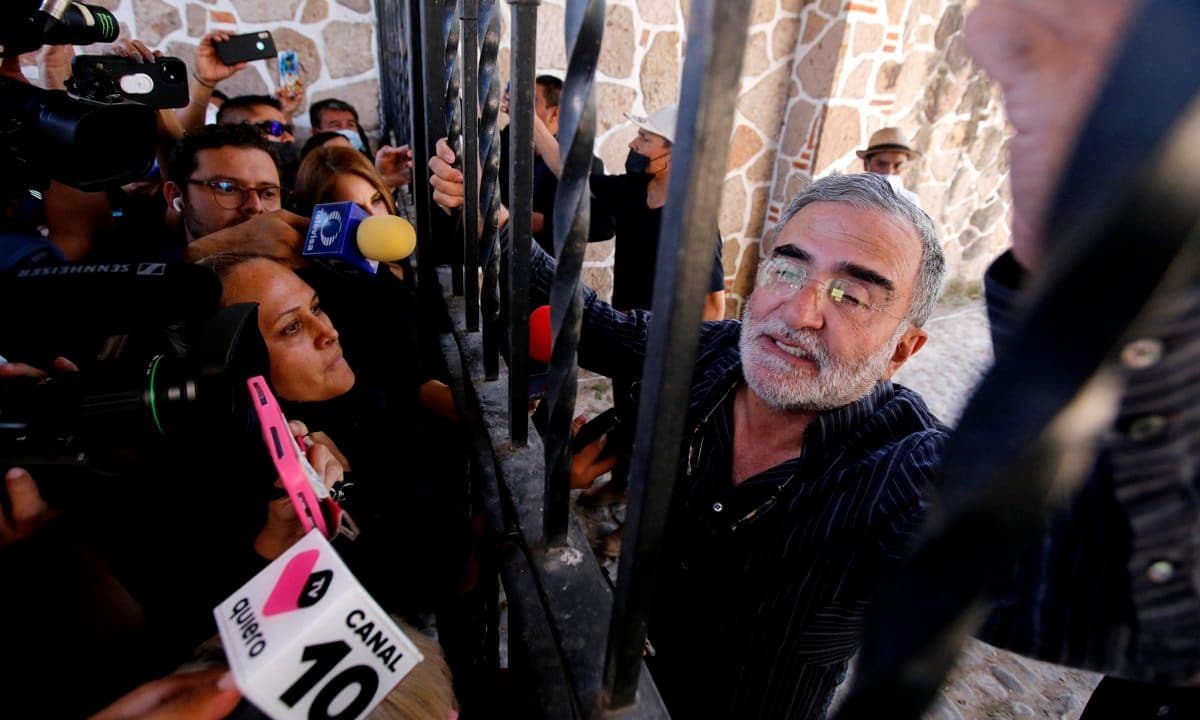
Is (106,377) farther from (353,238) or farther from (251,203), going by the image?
(251,203)

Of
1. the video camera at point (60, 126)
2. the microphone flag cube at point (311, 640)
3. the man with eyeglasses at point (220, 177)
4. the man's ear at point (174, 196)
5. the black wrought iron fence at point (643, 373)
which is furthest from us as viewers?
the man's ear at point (174, 196)

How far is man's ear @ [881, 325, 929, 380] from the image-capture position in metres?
1.41

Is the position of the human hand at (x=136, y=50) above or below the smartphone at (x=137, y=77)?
above

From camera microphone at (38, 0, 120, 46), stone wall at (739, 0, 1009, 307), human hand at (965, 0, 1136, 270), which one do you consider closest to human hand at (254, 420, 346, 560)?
camera microphone at (38, 0, 120, 46)

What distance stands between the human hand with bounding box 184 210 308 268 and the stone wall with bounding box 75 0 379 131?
235 cm

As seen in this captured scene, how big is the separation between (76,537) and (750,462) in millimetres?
1415

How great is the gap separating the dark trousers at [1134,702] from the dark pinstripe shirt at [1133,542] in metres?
0.56

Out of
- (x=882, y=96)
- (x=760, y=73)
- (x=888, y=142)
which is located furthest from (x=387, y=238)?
(x=882, y=96)

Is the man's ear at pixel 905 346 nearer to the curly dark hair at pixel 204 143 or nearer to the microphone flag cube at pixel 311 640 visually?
the microphone flag cube at pixel 311 640

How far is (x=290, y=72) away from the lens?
3.62 meters

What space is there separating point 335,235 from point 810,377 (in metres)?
1.48

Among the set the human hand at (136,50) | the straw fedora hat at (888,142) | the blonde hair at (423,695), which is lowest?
the blonde hair at (423,695)

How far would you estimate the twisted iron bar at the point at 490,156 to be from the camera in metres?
0.88

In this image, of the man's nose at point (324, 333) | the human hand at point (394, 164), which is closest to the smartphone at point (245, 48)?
the human hand at point (394, 164)
